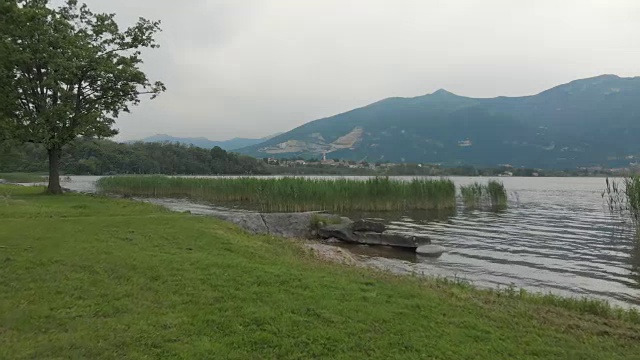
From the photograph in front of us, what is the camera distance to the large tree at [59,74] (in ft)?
71.4

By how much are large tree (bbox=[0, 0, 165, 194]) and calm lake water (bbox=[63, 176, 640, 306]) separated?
622 inches

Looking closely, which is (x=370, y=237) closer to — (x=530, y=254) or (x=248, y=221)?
(x=248, y=221)

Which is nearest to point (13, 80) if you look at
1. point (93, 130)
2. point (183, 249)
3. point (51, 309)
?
point (93, 130)

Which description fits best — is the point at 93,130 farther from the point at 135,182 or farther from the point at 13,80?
the point at 135,182

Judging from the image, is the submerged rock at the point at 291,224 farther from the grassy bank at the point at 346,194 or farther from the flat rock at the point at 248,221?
the grassy bank at the point at 346,194

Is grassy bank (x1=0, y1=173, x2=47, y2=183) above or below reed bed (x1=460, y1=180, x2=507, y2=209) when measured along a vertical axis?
above

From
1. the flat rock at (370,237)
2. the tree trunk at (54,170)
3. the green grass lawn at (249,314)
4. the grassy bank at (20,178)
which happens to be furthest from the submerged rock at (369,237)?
the grassy bank at (20,178)

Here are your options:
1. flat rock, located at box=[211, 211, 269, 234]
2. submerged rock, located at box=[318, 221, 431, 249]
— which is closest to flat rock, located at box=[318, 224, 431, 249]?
submerged rock, located at box=[318, 221, 431, 249]

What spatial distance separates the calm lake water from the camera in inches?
508

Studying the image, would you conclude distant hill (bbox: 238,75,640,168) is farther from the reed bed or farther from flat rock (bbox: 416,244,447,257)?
flat rock (bbox: 416,244,447,257)

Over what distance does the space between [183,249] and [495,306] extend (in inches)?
249

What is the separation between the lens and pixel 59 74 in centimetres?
2195

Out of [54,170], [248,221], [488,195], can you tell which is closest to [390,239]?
[248,221]

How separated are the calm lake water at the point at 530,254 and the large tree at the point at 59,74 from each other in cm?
1580
